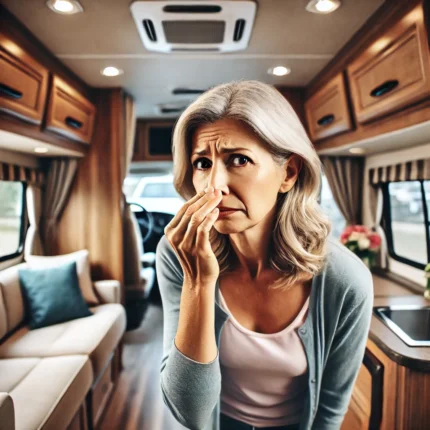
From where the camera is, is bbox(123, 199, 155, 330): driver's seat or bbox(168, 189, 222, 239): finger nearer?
bbox(168, 189, 222, 239): finger

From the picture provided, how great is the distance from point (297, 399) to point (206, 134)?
70cm

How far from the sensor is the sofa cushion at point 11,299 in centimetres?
221

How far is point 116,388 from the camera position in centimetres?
249

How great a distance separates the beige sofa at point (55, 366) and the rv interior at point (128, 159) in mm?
11

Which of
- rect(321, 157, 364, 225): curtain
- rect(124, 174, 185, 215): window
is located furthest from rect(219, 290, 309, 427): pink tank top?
rect(124, 174, 185, 215): window

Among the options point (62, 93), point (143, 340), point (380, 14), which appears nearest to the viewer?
point (380, 14)

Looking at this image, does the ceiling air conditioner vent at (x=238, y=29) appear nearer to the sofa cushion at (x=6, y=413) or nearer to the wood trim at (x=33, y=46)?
the wood trim at (x=33, y=46)

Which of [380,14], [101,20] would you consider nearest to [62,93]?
[101,20]

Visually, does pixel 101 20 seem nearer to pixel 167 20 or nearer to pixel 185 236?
pixel 167 20

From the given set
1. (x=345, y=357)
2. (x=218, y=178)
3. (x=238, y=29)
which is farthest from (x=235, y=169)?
(x=238, y=29)

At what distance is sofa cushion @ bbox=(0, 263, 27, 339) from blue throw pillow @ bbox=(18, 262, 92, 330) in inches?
1.5

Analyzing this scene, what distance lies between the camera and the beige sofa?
1.51 m

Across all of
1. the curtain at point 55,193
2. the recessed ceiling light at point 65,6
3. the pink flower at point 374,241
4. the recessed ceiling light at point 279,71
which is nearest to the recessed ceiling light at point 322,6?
the recessed ceiling light at point 279,71

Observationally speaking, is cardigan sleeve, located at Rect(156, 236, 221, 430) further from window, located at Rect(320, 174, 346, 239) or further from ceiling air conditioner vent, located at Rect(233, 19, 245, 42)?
window, located at Rect(320, 174, 346, 239)
